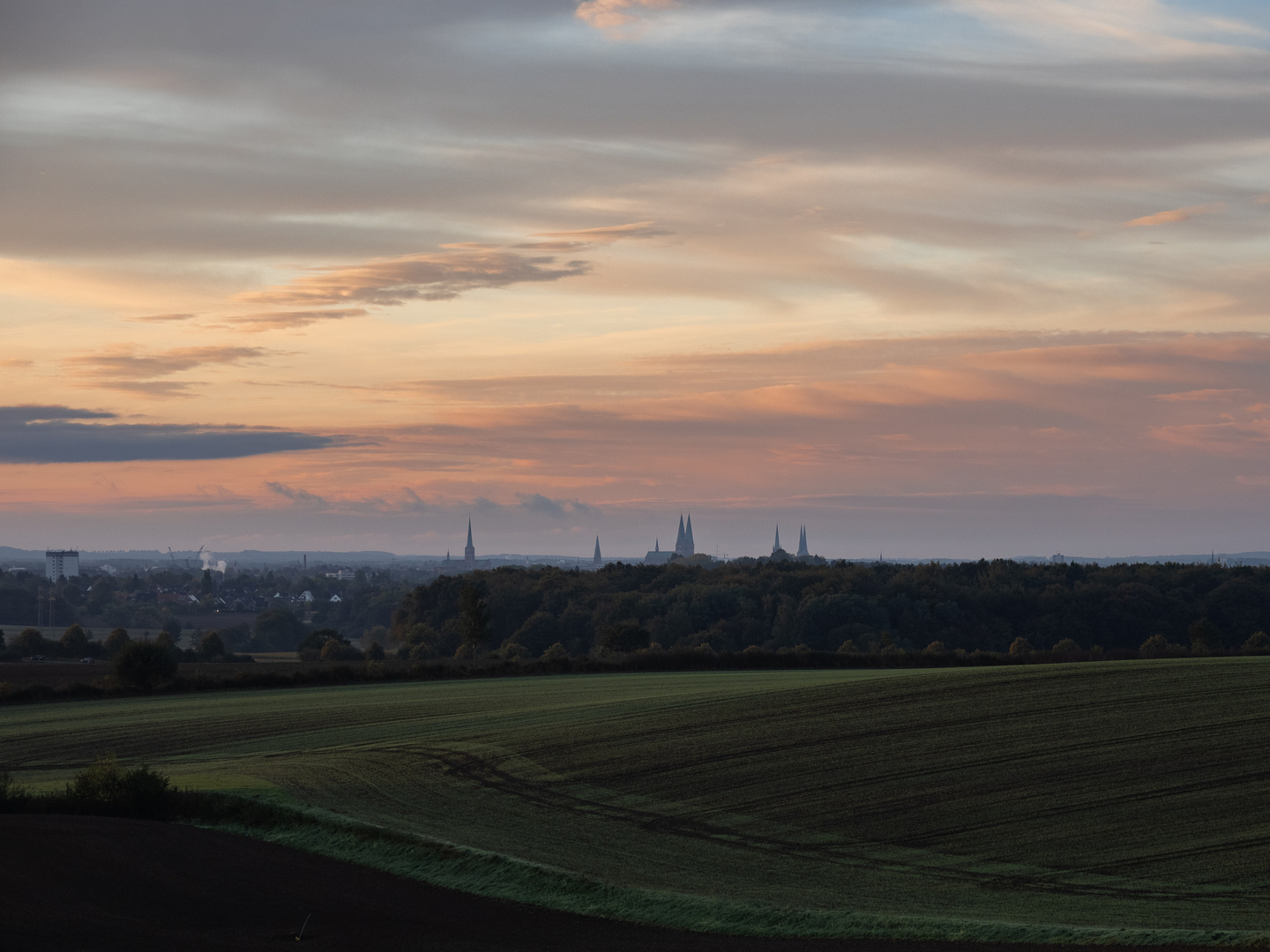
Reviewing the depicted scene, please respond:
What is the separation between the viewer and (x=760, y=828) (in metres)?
25.3

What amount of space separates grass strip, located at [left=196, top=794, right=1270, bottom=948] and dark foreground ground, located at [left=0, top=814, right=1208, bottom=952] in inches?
13.2

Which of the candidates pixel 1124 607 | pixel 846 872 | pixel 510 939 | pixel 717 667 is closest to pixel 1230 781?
pixel 846 872

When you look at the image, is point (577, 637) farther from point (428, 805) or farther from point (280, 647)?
point (428, 805)

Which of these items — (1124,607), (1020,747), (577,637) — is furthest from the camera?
(577,637)

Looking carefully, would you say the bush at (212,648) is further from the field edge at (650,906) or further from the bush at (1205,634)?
A: the field edge at (650,906)

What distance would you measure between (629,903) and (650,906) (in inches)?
15.9

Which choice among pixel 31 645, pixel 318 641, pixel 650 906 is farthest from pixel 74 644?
pixel 650 906

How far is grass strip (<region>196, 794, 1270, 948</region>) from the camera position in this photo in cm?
1627

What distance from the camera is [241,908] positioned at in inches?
738

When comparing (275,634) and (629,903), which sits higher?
(629,903)

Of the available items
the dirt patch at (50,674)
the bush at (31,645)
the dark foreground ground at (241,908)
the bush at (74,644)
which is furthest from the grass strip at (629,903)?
the bush at (31,645)

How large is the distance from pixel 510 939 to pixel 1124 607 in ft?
320

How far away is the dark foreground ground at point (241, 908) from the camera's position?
657 inches

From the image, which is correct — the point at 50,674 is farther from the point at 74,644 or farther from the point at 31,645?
the point at 31,645
